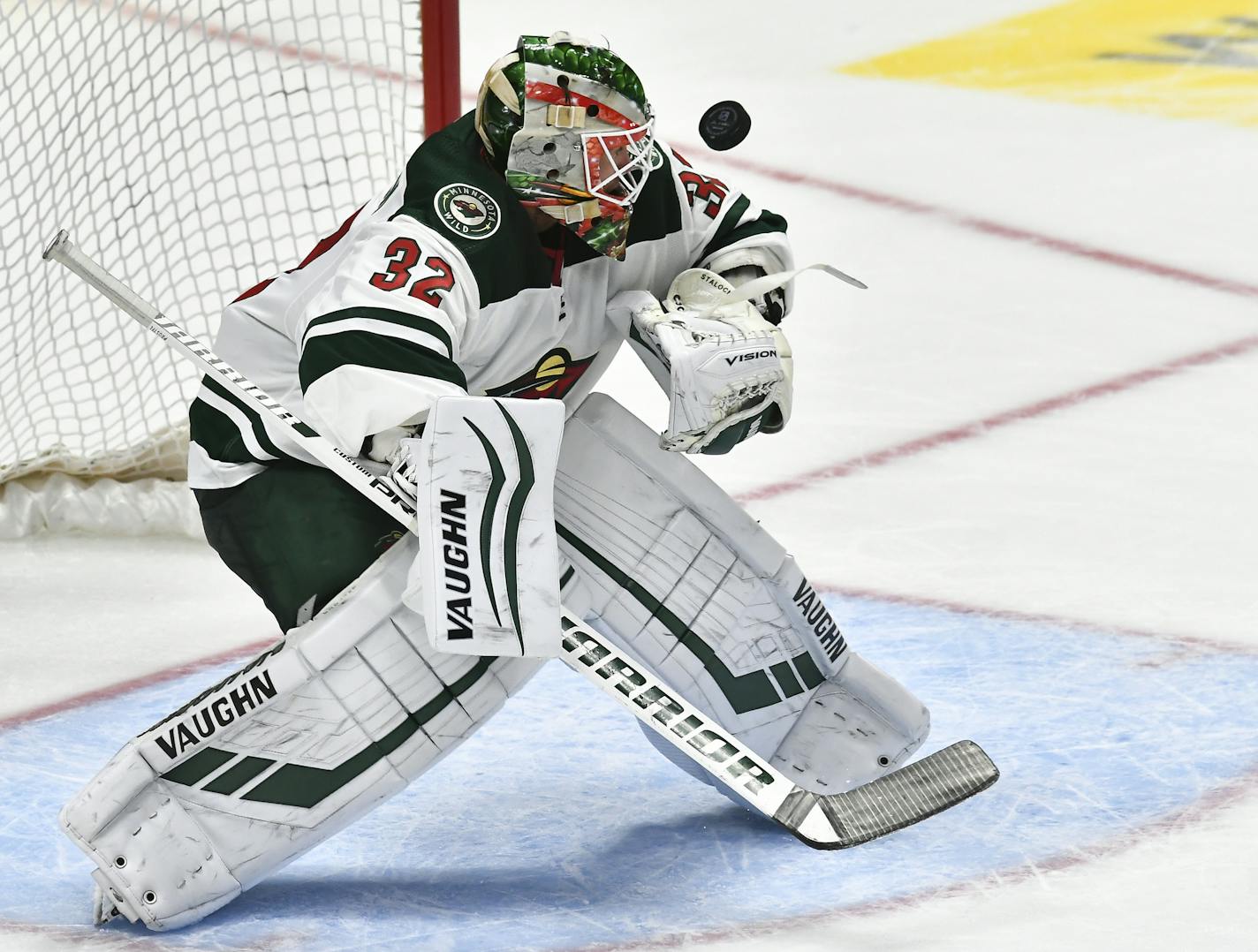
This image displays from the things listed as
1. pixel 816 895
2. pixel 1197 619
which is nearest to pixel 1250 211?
pixel 1197 619

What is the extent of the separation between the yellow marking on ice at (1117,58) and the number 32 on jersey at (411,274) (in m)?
3.90

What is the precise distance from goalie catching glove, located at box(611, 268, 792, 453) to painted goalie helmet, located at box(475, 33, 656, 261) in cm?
16

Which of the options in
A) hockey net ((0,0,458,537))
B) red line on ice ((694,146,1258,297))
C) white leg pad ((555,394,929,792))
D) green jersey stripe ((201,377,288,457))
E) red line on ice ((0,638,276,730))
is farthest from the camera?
red line on ice ((694,146,1258,297))

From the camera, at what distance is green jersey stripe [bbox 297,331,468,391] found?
2145mm

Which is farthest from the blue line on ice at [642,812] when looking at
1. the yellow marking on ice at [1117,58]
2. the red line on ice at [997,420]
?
the yellow marking on ice at [1117,58]

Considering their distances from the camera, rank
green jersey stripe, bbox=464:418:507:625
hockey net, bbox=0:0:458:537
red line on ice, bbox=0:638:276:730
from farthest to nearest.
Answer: hockey net, bbox=0:0:458:537 < red line on ice, bbox=0:638:276:730 < green jersey stripe, bbox=464:418:507:625

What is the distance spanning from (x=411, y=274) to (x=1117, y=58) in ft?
14.4

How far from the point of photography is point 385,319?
216 centimetres

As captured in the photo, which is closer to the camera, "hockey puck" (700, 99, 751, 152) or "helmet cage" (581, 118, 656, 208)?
"helmet cage" (581, 118, 656, 208)

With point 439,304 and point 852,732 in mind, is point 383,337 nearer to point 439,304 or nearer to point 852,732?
point 439,304

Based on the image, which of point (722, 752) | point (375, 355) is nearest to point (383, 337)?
point (375, 355)

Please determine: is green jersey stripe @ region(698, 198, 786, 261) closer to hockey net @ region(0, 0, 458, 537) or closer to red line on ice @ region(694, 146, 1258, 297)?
hockey net @ region(0, 0, 458, 537)

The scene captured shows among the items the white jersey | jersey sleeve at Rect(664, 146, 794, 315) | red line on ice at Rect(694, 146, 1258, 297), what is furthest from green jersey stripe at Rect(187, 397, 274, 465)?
red line on ice at Rect(694, 146, 1258, 297)

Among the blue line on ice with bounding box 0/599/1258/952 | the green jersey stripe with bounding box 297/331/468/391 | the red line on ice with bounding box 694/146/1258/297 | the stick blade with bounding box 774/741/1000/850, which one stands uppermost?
the green jersey stripe with bounding box 297/331/468/391
